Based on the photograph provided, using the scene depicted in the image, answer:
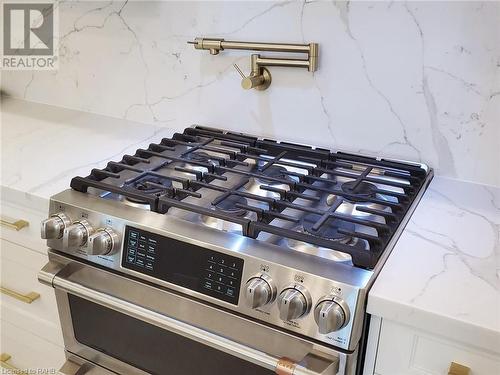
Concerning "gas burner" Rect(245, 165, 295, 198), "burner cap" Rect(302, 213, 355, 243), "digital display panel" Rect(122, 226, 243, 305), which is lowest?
"digital display panel" Rect(122, 226, 243, 305)

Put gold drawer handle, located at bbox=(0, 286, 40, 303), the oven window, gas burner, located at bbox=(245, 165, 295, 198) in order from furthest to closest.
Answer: gold drawer handle, located at bbox=(0, 286, 40, 303) → gas burner, located at bbox=(245, 165, 295, 198) → the oven window

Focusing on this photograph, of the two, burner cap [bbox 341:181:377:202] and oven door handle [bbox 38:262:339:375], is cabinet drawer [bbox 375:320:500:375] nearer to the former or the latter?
oven door handle [bbox 38:262:339:375]

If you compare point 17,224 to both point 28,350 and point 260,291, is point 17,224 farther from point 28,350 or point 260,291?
point 260,291

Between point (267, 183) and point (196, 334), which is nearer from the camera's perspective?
point (196, 334)

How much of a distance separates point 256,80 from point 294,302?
74cm

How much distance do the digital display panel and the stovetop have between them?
0.23ft

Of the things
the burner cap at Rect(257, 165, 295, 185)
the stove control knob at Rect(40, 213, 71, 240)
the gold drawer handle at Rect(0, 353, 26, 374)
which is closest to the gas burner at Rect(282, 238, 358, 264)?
the burner cap at Rect(257, 165, 295, 185)

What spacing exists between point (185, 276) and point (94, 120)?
0.95 meters

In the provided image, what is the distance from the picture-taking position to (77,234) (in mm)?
1064

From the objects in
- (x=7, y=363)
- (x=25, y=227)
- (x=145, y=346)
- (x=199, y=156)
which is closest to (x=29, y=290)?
(x=25, y=227)

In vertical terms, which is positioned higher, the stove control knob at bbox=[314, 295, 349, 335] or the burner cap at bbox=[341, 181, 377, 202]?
the burner cap at bbox=[341, 181, 377, 202]

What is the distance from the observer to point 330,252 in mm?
927

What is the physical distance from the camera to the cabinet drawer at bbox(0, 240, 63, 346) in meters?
1.35

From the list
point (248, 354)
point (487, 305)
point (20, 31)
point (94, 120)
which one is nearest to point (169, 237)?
point (248, 354)
